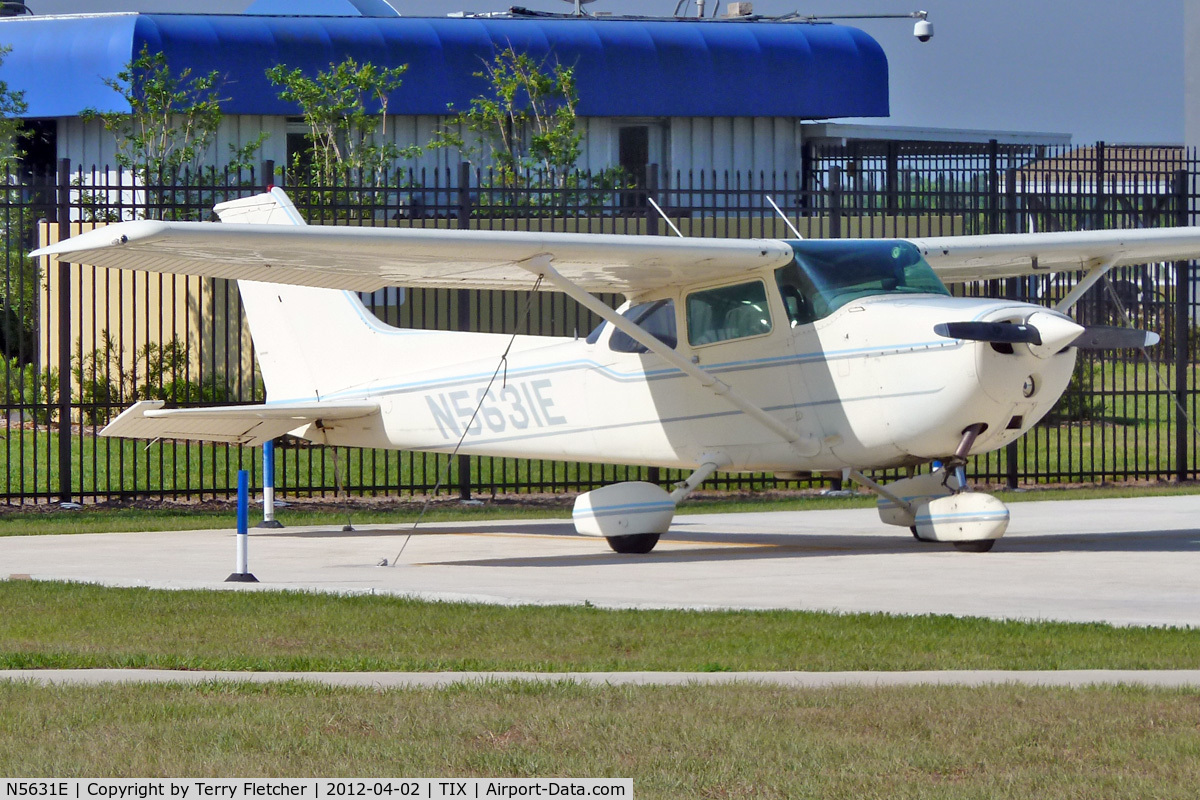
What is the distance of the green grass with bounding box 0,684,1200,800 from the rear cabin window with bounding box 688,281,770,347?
6.72m

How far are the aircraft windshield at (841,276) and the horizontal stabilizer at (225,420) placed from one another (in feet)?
13.5

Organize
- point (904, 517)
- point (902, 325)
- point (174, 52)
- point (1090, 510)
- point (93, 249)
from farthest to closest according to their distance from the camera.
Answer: point (174, 52)
point (1090, 510)
point (904, 517)
point (902, 325)
point (93, 249)

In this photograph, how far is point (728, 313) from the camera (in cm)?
1333

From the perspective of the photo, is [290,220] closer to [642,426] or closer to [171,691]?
[642,426]

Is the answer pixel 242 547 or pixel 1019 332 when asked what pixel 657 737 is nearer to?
pixel 242 547

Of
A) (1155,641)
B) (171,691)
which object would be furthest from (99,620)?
(1155,641)

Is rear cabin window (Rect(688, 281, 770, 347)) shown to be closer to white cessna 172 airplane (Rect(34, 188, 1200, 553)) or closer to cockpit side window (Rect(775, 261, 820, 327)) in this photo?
white cessna 172 airplane (Rect(34, 188, 1200, 553))

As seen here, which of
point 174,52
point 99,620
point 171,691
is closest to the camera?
point 171,691

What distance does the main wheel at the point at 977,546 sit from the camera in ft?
40.8

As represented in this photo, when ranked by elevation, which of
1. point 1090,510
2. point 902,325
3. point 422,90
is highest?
point 422,90

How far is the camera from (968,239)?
47.0 ft

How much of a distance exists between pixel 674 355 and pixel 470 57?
25.5m

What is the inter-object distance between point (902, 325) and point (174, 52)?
25.6 m

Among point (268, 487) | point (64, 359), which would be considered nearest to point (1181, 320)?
point (268, 487)
